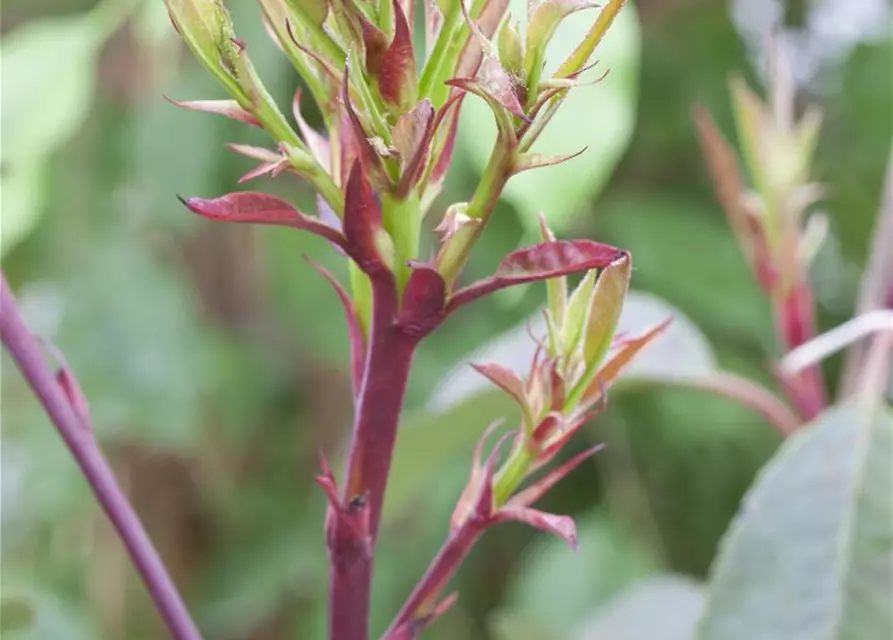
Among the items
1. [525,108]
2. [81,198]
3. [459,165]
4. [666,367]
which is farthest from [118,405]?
[525,108]

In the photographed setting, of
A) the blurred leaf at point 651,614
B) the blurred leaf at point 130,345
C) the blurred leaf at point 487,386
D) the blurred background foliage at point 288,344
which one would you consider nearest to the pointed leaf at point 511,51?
the blurred leaf at point 487,386

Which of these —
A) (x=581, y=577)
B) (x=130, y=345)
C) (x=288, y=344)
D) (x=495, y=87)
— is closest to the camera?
(x=495, y=87)

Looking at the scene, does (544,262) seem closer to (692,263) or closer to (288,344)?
(692,263)

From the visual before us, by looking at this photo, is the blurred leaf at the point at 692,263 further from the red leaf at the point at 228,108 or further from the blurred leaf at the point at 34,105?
the red leaf at the point at 228,108

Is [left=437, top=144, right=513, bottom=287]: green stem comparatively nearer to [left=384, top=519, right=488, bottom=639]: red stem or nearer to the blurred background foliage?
[left=384, top=519, right=488, bottom=639]: red stem

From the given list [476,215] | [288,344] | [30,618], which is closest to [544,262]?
[476,215]

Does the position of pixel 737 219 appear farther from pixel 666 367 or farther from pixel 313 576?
pixel 313 576
